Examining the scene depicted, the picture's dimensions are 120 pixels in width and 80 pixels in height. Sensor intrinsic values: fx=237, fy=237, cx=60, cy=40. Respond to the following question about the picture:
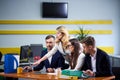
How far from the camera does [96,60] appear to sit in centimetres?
312

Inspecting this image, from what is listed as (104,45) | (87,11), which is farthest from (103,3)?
(104,45)

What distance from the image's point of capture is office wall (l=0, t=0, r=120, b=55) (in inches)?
298

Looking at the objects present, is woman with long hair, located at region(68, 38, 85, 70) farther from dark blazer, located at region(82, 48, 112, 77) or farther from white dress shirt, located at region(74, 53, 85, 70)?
dark blazer, located at region(82, 48, 112, 77)

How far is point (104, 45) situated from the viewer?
7805mm

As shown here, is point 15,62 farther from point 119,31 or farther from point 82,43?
point 119,31

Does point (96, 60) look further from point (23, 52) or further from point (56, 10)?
point (56, 10)

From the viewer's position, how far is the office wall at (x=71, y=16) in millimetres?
7562

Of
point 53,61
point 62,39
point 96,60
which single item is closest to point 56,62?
point 53,61

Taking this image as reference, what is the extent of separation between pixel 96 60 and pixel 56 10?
4.73 m

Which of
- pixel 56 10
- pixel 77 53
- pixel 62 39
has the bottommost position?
pixel 77 53

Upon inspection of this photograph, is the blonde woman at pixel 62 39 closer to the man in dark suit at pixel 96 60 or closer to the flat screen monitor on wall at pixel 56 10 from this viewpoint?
the man in dark suit at pixel 96 60

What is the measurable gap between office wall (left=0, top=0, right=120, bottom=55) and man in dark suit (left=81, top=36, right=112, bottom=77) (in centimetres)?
456

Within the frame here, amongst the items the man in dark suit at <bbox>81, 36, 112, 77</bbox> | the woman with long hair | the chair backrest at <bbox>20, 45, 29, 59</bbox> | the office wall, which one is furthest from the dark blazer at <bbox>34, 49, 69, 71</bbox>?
the office wall

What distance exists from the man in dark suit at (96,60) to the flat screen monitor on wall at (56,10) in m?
4.57
